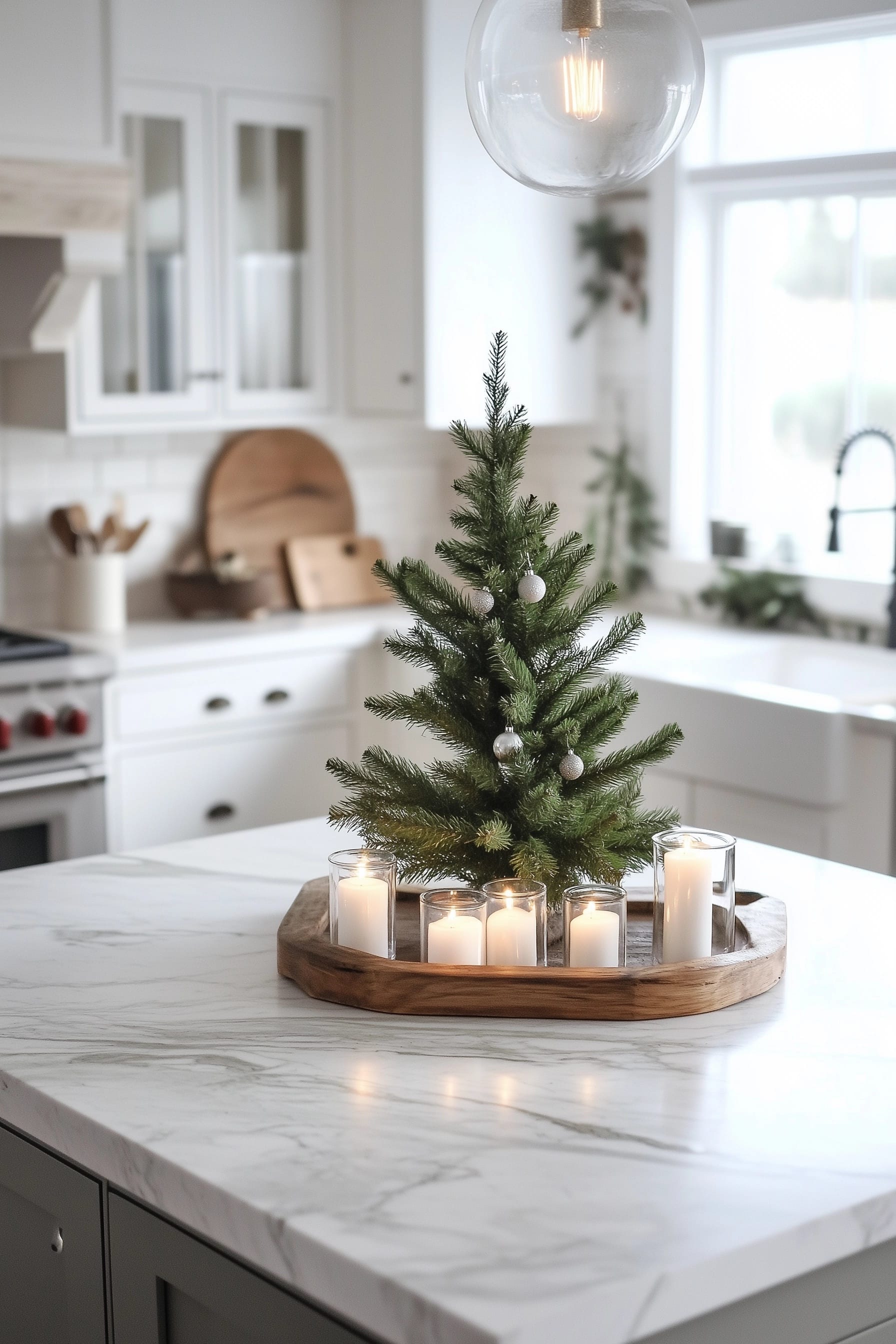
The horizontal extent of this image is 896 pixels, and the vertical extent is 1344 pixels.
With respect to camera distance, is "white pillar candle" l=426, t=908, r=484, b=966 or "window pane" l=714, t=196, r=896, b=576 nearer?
"white pillar candle" l=426, t=908, r=484, b=966

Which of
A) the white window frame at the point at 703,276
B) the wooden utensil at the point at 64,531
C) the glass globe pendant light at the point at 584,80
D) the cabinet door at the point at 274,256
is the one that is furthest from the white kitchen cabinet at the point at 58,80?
the glass globe pendant light at the point at 584,80

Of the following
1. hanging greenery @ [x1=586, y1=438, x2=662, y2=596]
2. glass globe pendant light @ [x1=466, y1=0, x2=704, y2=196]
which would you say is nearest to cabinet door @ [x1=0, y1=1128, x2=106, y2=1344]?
glass globe pendant light @ [x1=466, y1=0, x2=704, y2=196]

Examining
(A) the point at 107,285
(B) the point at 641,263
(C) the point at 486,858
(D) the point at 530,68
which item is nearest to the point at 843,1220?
(C) the point at 486,858

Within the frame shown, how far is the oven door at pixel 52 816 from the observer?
3514mm

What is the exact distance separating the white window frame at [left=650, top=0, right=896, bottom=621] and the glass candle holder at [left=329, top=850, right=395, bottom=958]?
8.44 feet

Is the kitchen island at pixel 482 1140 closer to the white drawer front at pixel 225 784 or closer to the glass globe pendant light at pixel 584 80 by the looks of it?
the glass globe pendant light at pixel 584 80

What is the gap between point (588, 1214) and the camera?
1124mm

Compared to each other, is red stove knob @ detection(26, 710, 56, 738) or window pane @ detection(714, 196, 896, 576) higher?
window pane @ detection(714, 196, 896, 576)

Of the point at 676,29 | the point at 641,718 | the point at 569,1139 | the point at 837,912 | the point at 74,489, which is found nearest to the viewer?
the point at 569,1139

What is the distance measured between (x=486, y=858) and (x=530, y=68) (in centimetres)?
80

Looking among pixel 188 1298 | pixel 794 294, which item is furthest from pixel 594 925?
pixel 794 294

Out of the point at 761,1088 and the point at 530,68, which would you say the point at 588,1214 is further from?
the point at 530,68

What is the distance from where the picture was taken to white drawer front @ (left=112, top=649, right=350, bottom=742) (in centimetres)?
375

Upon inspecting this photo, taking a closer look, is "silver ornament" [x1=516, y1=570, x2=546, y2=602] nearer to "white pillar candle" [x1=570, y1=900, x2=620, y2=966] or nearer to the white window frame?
"white pillar candle" [x1=570, y1=900, x2=620, y2=966]
